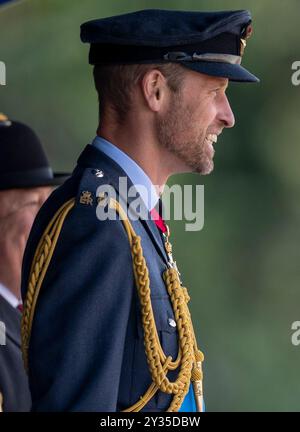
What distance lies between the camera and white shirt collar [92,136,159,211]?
8.69 ft

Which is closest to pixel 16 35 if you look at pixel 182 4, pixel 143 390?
pixel 182 4

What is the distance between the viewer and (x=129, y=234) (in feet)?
8.23

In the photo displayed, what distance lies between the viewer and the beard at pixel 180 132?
2682mm

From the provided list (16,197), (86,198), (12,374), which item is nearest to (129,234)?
(86,198)

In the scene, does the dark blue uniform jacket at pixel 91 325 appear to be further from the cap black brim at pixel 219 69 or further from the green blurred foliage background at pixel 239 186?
the green blurred foliage background at pixel 239 186

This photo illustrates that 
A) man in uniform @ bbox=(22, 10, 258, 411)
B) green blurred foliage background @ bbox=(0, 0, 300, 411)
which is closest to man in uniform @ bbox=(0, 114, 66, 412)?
man in uniform @ bbox=(22, 10, 258, 411)

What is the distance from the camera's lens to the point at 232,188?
551 cm

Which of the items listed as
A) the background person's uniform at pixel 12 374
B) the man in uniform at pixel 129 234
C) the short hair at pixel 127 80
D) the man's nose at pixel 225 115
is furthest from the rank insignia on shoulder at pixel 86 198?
the background person's uniform at pixel 12 374

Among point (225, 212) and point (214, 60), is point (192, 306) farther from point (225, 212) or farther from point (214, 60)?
point (214, 60)

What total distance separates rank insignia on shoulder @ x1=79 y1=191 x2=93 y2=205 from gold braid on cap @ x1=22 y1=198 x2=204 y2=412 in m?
0.02

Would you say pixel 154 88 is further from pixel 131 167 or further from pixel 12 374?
pixel 12 374

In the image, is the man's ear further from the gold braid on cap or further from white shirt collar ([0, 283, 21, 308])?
white shirt collar ([0, 283, 21, 308])

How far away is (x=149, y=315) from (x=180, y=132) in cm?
→ 48

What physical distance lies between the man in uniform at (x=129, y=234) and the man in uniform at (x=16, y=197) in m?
0.93
